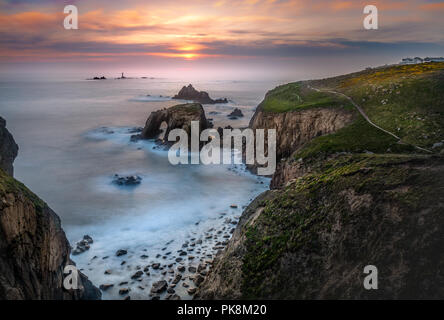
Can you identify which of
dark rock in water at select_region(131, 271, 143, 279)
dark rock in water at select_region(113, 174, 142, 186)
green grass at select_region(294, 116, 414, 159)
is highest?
green grass at select_region(294, 116, 414, 159)

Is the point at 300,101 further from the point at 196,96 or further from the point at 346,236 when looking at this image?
the point at 196,96

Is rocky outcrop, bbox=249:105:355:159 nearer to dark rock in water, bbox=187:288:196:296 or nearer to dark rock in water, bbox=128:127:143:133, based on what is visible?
dark rock in water, bbox=187:288:196:296

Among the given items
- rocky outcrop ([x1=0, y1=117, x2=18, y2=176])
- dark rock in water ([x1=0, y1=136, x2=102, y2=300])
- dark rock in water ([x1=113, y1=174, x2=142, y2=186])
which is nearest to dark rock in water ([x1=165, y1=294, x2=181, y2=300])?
dark rock in water ([x1=0, y1=136, x2=102, y2=300])

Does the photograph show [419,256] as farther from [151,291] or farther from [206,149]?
[206,149]

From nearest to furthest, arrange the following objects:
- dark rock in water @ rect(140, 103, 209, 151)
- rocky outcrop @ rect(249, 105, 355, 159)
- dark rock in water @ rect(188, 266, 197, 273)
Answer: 1. dark rock in water @ rect(188, 266, 197, 273)
2. rocky outcrop @ rect(249, 105, 355, 159)
3. dark rock in water @ rect(140, 103, 209, 151)

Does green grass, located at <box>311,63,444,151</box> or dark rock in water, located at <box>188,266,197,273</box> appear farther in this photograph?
green grass, located at <box>311,63,444,151</box>
